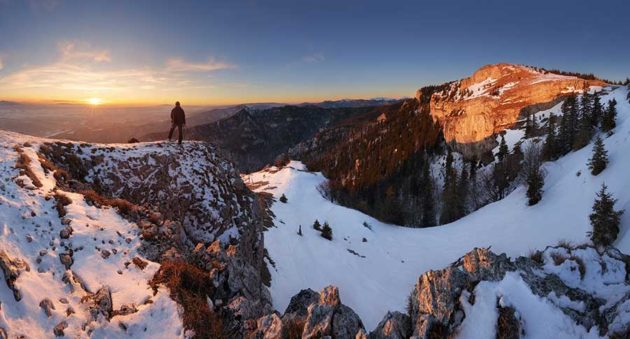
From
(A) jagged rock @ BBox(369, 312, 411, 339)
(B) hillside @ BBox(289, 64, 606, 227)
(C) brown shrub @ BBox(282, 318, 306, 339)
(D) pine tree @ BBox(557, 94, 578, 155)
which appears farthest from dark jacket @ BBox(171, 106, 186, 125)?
(B) hillside @ BBox(289, 64, 606, 227)

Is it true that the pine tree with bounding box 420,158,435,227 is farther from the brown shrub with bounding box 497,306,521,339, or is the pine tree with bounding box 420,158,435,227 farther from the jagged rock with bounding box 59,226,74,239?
the jagged rock with bounding box 59,226,74,239

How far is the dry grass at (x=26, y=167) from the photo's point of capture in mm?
12842

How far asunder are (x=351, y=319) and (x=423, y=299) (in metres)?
2.52

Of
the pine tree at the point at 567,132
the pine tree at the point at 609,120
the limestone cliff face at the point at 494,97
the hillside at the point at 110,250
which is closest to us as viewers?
the hillside at the point at 110,250

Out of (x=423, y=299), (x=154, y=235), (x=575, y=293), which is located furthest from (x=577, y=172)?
(x=154, y=235)

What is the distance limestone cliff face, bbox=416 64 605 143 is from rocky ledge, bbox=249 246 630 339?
81214mm

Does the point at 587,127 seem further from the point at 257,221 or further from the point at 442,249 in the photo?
the point at 257,221

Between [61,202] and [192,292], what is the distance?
20.3 ft

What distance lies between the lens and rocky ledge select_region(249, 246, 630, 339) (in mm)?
9453

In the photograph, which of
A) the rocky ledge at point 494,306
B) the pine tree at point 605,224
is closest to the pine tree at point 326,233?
the pine tree at point 605,224

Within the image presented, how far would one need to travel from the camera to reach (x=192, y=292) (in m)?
10.7

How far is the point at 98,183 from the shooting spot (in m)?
16.7

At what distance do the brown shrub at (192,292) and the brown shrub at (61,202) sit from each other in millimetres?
4129

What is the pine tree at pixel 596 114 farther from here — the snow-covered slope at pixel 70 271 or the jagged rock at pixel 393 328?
the snow-covered slope at pixel 70 271
